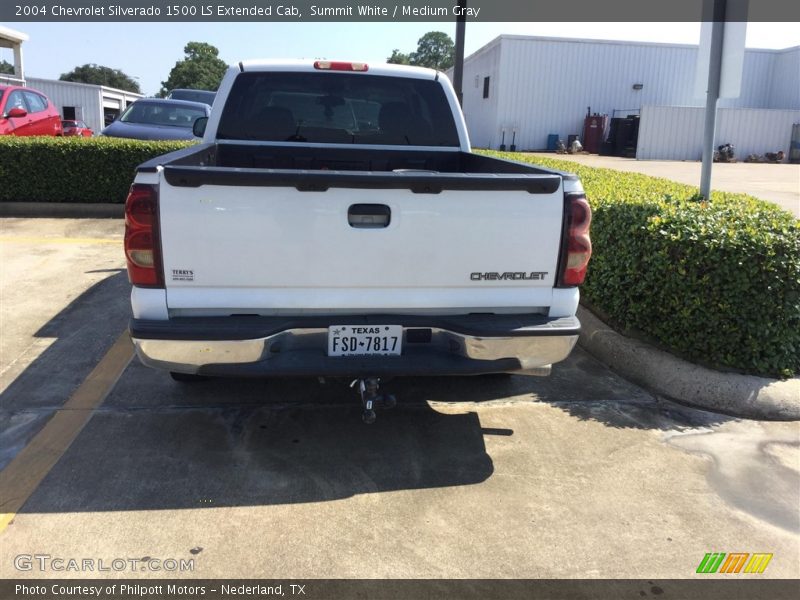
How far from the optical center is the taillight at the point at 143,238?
10.3 feet

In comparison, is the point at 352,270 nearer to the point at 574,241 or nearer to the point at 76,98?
the point at 574,241

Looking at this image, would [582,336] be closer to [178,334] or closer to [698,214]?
[698,214]

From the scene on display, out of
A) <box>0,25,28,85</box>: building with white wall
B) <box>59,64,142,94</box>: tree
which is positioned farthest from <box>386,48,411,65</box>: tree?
<box>0,25,28,85</box>: building with white wall

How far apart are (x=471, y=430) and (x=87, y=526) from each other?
7.01 feet

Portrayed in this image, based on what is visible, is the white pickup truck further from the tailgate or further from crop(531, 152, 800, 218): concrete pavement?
crop(531, 152, 800, 218): concrete pavement

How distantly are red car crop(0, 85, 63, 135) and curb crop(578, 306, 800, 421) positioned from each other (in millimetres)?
12401

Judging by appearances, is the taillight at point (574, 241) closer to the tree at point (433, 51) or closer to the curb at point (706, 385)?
the curb at point (706, 385)

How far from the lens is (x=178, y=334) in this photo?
320 centimetres

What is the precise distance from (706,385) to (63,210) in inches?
389

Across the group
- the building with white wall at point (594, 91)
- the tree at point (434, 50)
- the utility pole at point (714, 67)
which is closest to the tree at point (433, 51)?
the tree at point (434, 50)

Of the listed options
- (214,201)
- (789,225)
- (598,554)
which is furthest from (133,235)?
(789,225)

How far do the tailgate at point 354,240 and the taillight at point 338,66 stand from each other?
2.11m

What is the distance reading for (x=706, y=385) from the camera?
14.8 ft
